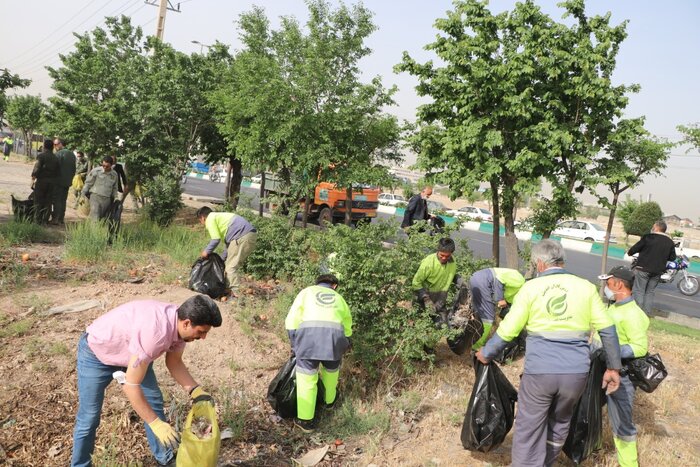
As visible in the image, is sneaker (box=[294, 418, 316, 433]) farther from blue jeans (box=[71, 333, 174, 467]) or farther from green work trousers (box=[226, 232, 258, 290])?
green work trousers (box=[226, 232, 258, 290])

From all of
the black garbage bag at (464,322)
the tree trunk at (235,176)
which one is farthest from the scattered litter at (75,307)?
the tree trunk at (235,176)

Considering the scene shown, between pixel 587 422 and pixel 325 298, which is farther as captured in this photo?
pixel 325 298

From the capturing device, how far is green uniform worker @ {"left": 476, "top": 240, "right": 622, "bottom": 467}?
3424 millimetres

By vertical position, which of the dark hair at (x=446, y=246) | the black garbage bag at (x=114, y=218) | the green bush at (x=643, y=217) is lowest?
the black garbage bag at (x=114, y=218)

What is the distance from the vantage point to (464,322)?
579cm

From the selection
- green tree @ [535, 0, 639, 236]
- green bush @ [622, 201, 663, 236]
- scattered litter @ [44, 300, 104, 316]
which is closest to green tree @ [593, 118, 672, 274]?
green tree @ [535, 0, 639, 236]

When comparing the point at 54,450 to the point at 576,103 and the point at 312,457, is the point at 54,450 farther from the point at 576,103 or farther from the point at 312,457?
the point at 576,103

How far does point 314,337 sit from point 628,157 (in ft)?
21.4

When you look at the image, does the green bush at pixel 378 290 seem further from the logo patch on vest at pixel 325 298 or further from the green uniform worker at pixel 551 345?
the green uniform worker at pixel 551 345

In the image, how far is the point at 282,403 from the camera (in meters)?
4.31

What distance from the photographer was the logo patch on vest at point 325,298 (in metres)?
4.27

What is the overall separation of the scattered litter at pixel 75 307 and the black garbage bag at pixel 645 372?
5172mm

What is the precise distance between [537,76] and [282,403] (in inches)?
235

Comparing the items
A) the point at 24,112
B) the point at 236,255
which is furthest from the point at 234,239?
the point at 24,112
